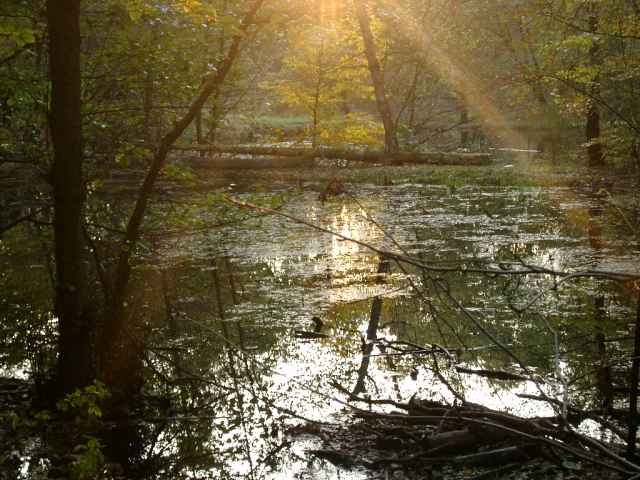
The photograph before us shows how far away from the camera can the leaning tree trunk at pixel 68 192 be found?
4.49m

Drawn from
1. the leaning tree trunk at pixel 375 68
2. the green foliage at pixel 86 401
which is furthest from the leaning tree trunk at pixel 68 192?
the leaning tree trunk at pixel 375 68

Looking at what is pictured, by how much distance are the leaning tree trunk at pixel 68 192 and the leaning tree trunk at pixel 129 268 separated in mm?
546

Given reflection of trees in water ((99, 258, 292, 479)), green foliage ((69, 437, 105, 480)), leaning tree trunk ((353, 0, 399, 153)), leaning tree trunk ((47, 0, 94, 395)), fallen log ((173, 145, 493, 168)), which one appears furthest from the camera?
leaning tree trunk ((353, 0, 399, 153))

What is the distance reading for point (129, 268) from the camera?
5.78m

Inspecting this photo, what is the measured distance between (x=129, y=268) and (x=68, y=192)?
1237mm

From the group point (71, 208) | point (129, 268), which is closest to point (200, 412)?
point (129, 268)

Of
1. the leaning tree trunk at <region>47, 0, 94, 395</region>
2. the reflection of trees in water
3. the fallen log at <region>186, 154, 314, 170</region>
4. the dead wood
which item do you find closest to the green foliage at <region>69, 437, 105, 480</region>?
the reflection of trees in water

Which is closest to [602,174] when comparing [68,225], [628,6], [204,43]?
[628,6]

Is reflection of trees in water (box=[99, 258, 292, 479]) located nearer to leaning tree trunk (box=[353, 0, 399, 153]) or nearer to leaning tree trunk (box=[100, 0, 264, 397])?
leaning tree trunk (box=[100, 0, 264, 397])

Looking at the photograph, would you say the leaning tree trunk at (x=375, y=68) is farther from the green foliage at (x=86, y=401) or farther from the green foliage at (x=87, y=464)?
the green foliage at (x=87, y=464)

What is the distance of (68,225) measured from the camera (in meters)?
4.67

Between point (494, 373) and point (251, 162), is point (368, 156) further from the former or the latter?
point (494, 373)

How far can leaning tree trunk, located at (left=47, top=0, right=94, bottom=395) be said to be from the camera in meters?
4.49

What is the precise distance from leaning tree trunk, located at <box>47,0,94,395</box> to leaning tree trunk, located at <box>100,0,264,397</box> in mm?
546
